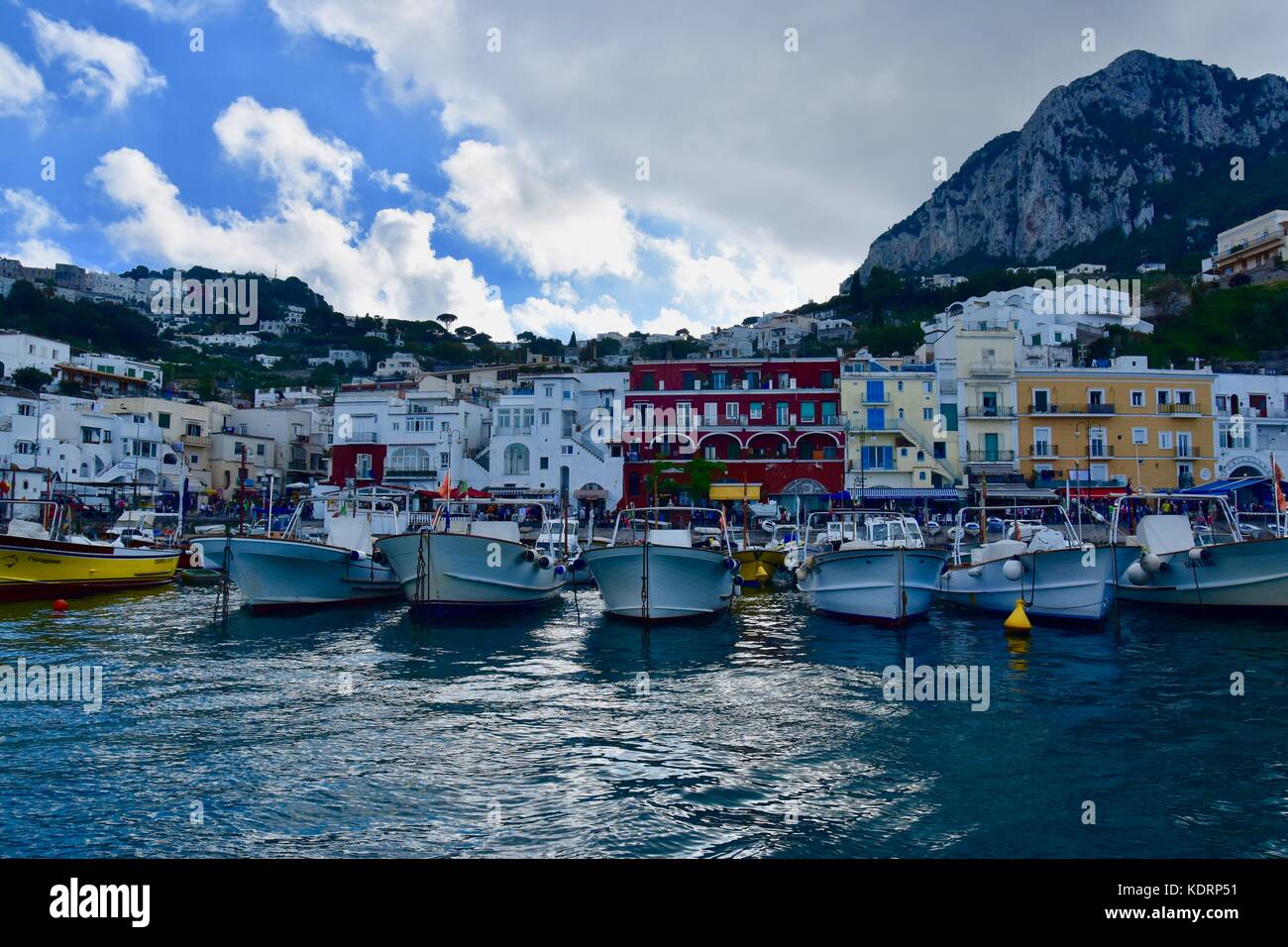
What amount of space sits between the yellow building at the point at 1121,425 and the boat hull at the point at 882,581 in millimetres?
37172

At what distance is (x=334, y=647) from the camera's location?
64.7ft

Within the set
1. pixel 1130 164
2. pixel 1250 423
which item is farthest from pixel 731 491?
pixel 1130 164

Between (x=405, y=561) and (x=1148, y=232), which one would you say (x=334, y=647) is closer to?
(x=405, y=561)

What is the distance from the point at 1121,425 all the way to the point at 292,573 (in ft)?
173

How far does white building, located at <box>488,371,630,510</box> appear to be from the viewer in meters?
59.2

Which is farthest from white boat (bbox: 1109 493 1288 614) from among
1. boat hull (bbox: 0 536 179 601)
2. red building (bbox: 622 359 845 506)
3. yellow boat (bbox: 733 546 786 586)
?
boat hull (bbox: 0 536 179 601)

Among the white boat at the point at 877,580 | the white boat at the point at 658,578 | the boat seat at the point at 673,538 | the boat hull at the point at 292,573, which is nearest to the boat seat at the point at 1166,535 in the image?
the white boat at the point at 877,580

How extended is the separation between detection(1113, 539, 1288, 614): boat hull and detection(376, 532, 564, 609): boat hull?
55.9 feet

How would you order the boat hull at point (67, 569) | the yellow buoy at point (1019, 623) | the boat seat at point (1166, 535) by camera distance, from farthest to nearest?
the boat hull at point (67, 569)
the boat seat at point (1166, 535)
the yellow buoy at point (1019, 623)

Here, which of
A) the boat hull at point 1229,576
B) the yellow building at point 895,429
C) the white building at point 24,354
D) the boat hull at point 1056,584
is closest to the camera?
the boat hull at point 1056,584

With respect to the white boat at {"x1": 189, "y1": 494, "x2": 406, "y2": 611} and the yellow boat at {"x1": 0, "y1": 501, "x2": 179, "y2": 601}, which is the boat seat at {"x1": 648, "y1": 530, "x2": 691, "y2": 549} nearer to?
the white boat at {"x1": 189, "y1": 494, "x2": 406, "y2": 611}

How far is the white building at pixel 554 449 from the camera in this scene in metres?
59.2

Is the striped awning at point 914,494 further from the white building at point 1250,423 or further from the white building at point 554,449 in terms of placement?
the white building at point 1250,423
